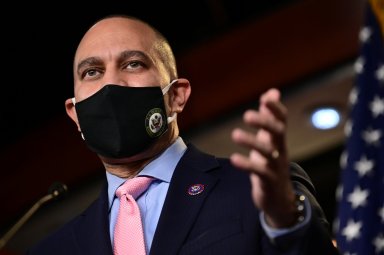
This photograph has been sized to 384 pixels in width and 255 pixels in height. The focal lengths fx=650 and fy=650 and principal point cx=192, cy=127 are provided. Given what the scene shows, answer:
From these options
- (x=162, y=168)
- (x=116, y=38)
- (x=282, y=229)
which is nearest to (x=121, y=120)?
(x=162, y=168)

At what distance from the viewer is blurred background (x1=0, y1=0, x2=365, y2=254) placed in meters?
4.53

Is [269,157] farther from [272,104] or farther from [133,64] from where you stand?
[133,64]

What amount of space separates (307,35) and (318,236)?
3.41 m

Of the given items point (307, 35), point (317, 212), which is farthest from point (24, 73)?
point (317, 212)

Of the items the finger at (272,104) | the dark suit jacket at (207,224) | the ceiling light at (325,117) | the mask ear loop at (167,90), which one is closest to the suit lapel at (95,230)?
the dark suit jacket at (207,224)

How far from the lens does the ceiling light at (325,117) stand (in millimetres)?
4762

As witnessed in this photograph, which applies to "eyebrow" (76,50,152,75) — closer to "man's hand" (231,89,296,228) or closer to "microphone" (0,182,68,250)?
"microphone" (0,182,68,250)

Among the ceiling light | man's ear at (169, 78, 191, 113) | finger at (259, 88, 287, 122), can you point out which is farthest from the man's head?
the ceiling light

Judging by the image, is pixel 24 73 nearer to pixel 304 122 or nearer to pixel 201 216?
pixel 304 122

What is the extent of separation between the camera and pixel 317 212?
143cm

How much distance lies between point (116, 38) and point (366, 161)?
0.93 m

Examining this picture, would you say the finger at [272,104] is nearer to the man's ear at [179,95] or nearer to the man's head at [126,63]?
the man's head at [126,63]

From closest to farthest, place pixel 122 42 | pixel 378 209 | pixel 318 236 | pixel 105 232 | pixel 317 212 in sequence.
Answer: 1. pixel 318 236
2. pixel 317 212
3. pixel 105 232
4. pixel 122 42
5. pixel 378 209

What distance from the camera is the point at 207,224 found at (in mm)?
1501
